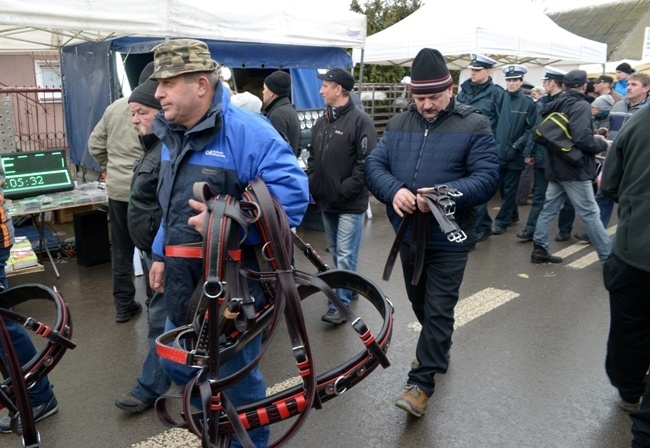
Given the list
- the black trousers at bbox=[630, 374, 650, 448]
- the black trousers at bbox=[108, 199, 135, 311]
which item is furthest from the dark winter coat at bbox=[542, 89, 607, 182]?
the black trousers at bbox=[108, 199, 135, 311]

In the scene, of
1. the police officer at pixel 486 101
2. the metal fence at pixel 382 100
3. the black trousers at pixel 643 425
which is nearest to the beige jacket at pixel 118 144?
the black trousers at pixel 643 425

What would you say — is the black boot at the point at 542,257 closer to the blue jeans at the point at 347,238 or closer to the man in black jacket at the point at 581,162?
the man in black jacket at the point at 581,162

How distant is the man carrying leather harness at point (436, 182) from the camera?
3340mm

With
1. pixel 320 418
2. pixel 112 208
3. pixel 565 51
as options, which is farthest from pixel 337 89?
pixel 565 51

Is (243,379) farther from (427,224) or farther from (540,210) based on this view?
(540,210)

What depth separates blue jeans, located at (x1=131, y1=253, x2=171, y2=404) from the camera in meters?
3.42

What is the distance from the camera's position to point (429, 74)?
333 cm

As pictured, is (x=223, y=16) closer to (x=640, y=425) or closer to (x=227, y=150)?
(x=227, y=150)

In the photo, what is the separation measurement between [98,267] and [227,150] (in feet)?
14.7

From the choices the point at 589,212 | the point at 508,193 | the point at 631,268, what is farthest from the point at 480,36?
the point at 631,268

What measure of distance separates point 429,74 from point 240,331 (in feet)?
6.44

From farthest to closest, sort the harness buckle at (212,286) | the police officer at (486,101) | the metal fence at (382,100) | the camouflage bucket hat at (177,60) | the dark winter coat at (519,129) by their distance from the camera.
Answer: the metal fence at (382,100)
the dark winter coat at (519,129)
the police officer at (486,101)
the camouflage bucket hat at (177,60)
the harness buckle at (212,286)

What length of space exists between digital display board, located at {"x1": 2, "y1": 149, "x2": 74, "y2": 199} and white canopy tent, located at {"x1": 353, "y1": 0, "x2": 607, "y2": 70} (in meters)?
5.79

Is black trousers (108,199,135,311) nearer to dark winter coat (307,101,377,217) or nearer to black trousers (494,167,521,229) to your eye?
dark winter coat (307,101,377,217)
